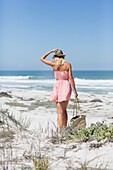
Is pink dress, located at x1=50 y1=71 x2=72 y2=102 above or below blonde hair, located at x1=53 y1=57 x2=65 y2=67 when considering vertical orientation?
below

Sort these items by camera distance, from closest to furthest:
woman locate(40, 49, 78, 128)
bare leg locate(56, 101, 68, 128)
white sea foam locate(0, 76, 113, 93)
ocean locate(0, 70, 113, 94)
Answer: woman locate(40, 49, 78, 128), bare leg locate(56, 101, 68, 128), ocean locate(0, 70, 113, 94), white sea foam locate(0, 76, 113, 93)

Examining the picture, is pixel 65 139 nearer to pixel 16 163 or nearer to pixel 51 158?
pixel 51 158

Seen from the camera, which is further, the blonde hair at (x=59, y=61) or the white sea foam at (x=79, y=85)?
the white sea foam at (x=79, y=85)

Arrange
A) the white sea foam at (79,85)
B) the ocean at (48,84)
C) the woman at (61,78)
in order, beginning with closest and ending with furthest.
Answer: the woman at (61,78), the ocean at (48,84), the white sea foam at (79,85)

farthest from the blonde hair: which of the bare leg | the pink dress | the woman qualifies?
the bare leg

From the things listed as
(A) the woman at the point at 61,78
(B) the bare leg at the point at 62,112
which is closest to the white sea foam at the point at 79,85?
(B) the bare leg at the point at 62,112

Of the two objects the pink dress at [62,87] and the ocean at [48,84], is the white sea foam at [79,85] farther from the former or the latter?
the pink dress at [62,87]

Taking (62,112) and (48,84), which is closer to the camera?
(62,112)

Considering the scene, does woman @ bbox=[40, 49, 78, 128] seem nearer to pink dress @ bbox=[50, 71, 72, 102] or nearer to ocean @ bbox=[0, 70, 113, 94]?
pink dress @ bbox=[50, 71, 72, 102]

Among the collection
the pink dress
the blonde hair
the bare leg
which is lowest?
the bare leg

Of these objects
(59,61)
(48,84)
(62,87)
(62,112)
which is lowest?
(62,112)

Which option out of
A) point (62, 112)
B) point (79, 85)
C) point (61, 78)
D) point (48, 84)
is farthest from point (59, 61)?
point (48, 84)

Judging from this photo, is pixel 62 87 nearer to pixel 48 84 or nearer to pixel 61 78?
pixel 61 78

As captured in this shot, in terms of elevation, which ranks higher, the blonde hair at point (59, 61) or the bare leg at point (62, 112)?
the blonde hair at point (59, 61)
